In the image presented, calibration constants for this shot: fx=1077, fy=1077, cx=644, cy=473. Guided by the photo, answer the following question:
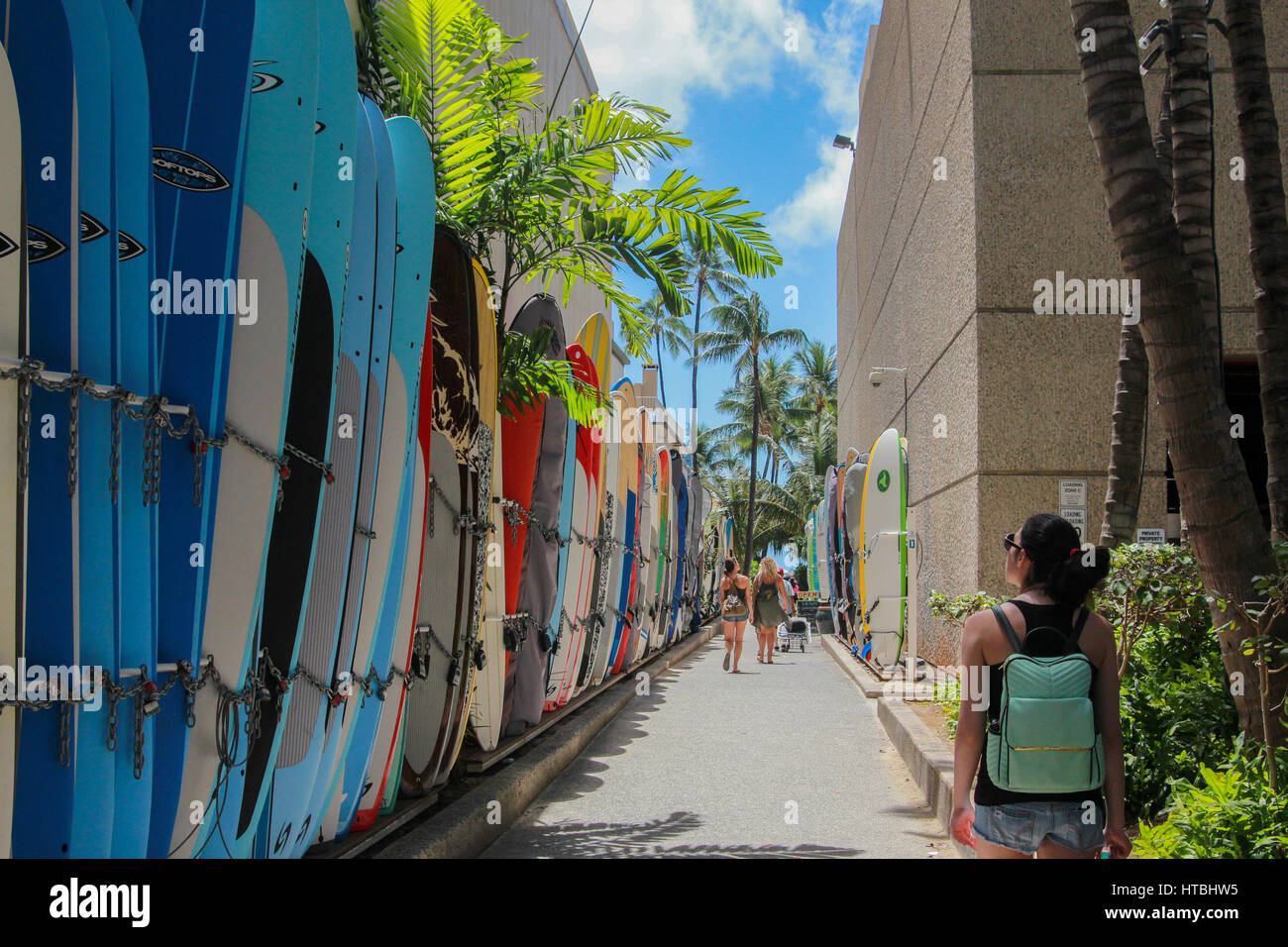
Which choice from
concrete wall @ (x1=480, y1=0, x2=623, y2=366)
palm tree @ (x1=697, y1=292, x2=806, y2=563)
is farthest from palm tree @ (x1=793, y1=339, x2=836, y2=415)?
concrete wall @ (x1=480, y1=0, x2=623, y2=366)

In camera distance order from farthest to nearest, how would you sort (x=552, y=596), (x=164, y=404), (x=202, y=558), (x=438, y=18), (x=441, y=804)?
(x=552, y=596), (x=438, y=18), (x=441, y=804), (x=202, y=558), (x=164, y=404)

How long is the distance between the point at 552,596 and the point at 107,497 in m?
4.29

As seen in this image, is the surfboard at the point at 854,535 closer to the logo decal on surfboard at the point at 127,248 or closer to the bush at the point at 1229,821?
the bush at the point at 1229,821

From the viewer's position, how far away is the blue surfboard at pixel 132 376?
248cm

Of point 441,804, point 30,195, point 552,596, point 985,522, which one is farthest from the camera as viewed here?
point 985,522

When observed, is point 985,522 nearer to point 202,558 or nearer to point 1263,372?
point 1263,372

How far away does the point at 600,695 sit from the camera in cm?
902

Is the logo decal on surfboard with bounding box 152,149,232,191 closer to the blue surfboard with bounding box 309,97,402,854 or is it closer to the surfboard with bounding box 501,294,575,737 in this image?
the blue surfboard with bounding box 309,97,402,854

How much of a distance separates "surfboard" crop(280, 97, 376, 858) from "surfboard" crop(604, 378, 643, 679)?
17.2ft

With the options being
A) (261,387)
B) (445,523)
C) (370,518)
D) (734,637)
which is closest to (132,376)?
(261,387)

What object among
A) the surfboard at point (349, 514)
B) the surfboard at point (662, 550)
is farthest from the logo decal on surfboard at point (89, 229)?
Answer: the surfboard at point (662, 550)

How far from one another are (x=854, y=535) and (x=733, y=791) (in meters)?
6.76

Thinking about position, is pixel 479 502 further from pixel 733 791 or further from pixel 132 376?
pixel 132 376
